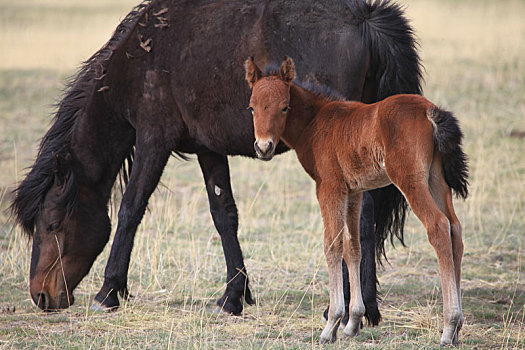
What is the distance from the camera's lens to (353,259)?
4.93 meters

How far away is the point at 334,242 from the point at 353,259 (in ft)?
0.90

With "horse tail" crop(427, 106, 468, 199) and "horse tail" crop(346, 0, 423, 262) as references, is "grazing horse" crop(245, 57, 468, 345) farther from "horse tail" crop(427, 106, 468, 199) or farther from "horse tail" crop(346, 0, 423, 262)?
"horse tail" crop(346, 0, 423, 262)

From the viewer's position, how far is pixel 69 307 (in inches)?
244

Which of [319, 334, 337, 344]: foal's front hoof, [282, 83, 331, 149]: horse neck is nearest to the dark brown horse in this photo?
[282, 83, 331, 149]: horse neck

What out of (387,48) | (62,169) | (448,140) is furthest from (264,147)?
(62,169)

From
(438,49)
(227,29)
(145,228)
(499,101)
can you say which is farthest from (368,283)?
(438,49)

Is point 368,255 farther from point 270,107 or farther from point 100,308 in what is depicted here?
point 100,308

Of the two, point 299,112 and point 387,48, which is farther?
point 387,48

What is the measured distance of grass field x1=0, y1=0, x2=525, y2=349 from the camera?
17.4 feet

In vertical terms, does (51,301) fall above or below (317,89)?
below

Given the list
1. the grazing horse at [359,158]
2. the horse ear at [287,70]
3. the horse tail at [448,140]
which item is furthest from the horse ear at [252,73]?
the horse tail at [448,140]

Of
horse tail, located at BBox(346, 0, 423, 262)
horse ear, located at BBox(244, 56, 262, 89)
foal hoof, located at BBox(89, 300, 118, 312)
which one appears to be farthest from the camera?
foal hoof, located at BBox(89, 300, 118, 312)

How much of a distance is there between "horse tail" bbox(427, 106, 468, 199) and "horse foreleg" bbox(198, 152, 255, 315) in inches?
96.0

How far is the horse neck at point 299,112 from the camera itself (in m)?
5.04
